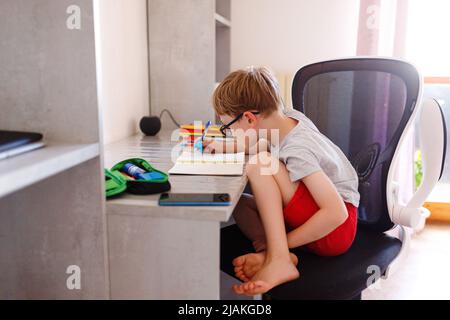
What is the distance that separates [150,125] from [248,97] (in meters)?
0.68

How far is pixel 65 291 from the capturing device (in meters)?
0.83

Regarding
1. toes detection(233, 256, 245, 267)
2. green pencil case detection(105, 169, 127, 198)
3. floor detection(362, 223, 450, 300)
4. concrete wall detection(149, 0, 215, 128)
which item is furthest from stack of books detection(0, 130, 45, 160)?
floor detection(362, 223, 450, 300)

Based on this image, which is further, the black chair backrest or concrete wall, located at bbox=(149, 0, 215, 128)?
concrete wall, located at bbox=(149, 0, 215, 128)

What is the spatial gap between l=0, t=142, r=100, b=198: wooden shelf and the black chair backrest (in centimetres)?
81

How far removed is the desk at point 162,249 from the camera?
2.61ft

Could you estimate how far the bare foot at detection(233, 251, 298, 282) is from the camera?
0.99 metres

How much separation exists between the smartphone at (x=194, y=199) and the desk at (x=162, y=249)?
11mm

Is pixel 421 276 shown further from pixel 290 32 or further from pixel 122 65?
pixel 122 65

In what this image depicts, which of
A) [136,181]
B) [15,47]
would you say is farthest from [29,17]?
[136,181]

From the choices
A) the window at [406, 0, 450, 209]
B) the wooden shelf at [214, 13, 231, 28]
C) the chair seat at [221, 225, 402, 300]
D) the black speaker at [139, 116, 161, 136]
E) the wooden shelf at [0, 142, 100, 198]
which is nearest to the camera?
the wooden shelf at [0, 142, 100, 198]

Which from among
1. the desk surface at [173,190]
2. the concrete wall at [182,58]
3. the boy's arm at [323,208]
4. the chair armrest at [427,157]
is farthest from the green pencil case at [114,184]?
the concrete wall at [182,58]

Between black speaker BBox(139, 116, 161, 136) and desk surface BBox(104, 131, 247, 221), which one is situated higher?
black speaker BBox(139, 116, 161, 136)
